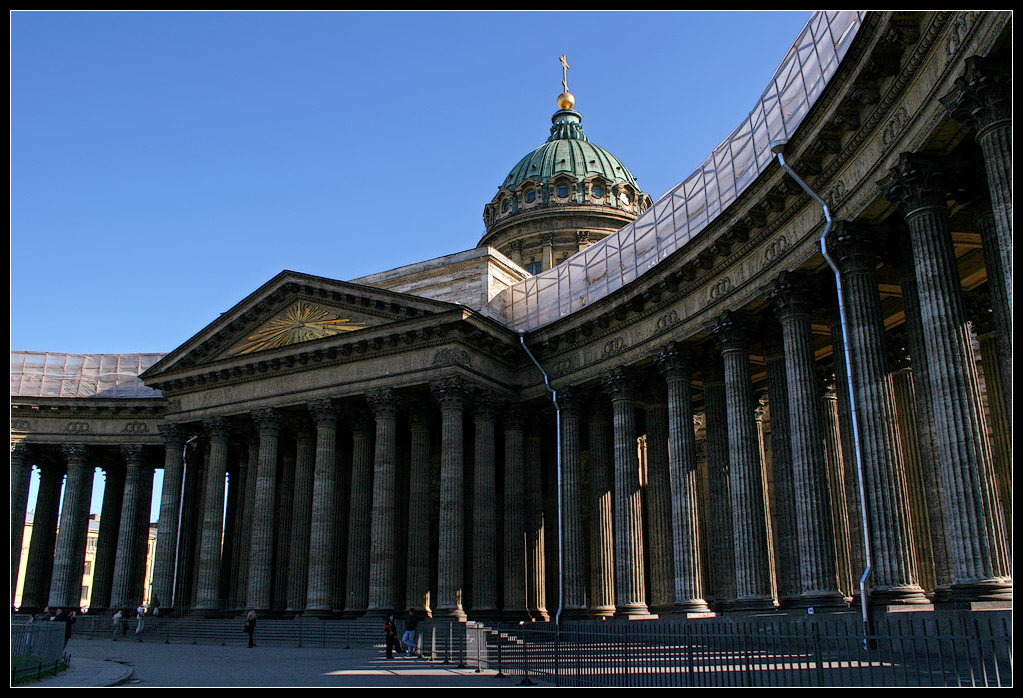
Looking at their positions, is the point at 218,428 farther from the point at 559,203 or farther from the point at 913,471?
the point at 559,203

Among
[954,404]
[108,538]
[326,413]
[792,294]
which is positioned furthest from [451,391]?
[108,538]

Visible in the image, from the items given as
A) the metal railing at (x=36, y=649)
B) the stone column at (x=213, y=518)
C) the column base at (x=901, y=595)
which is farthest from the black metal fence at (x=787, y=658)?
the stone column at (x=213, y=518)

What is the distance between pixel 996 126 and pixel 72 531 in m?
43.9

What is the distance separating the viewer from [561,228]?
62344 millimetres

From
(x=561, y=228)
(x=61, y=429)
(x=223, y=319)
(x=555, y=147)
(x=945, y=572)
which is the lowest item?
(x=945, y=572)

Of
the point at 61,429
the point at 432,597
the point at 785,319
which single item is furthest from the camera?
the point at 61,429

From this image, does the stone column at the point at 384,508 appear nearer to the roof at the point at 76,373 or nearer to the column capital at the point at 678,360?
the column capital at the point at 678,360

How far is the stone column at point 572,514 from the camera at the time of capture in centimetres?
3173

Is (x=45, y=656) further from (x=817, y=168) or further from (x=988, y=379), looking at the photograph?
(x=988, y=379)

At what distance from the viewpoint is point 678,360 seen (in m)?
28.1

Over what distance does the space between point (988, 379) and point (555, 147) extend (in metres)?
48.5

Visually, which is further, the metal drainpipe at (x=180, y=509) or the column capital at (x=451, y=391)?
the metal drainpipe at (x=180, y=509)

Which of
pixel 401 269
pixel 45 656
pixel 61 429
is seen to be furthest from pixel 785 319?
pixel 61 429

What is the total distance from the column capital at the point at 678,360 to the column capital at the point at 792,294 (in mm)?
5081
